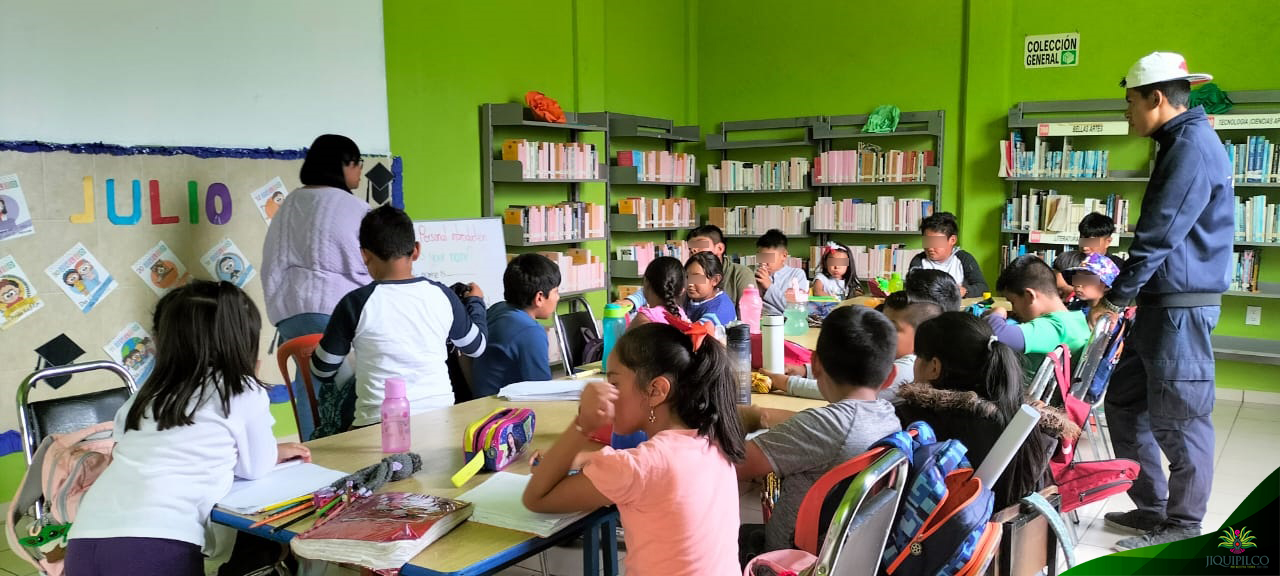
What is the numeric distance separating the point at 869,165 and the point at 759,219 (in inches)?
42.1

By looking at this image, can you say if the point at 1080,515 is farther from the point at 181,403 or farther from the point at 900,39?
the point at 900,39

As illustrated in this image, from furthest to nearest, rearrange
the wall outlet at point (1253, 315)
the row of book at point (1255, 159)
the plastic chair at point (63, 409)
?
1. the wall outlet at point (1253, 315)
2. the row of book at point (1255, 159)
3. the plastic chair at point (63, 409)

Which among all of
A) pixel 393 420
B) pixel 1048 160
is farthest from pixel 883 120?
pixel 393 420

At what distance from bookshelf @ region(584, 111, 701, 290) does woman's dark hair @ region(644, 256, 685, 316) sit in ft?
10.4

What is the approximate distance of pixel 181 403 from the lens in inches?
70.2

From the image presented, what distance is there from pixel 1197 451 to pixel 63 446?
347 centimetres

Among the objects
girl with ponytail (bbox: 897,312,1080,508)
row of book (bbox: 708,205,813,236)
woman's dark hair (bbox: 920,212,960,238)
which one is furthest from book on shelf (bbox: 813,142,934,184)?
girl with ponytail (bbox: 897,312,1080,508)

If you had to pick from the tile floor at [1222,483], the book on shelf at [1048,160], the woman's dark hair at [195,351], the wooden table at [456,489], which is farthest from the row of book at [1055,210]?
the woman's dark hair at [195,351]

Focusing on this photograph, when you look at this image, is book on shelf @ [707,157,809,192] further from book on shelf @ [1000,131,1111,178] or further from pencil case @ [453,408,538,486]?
pencil case @ [453,408,538,486]

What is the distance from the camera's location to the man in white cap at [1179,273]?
297 centimetres

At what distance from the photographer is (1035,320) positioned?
323 cm

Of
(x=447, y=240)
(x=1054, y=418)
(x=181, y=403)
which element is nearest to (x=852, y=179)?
(x=447, y=240)

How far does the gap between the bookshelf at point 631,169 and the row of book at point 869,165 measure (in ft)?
3.93

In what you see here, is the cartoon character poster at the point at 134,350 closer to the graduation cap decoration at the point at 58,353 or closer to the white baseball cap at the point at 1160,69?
the graduation cap decoration at the point at 58,353
